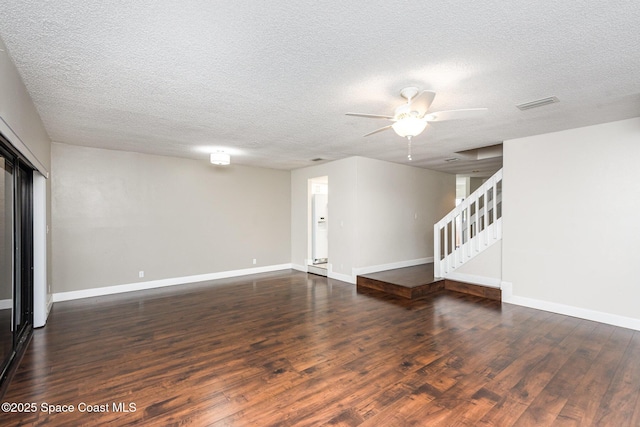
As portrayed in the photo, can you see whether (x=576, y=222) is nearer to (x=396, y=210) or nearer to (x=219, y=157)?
(x=396, y=210)

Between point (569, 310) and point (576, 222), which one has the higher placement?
point (576, 222)

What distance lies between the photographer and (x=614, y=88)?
2.83 metres

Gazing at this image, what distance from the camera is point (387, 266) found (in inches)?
262

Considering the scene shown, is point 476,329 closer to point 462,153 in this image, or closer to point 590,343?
point 590,343

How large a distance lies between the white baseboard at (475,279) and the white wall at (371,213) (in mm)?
1382

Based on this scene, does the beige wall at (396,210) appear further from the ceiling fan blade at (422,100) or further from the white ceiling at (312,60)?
the ceiling fan blade at (422,100)

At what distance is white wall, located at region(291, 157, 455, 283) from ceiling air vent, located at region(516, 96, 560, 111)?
3.20m

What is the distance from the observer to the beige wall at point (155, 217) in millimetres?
5090

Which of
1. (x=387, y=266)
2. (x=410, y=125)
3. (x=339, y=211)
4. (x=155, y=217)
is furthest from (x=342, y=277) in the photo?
(x=410, y=125)

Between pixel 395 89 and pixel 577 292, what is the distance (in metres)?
3.85

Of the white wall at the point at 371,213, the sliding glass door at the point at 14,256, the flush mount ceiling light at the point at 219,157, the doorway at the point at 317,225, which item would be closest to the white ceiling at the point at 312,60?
the sliding glass door at the point at 14,256

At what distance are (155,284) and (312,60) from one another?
5.40m

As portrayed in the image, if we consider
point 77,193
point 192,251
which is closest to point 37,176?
point 77,193

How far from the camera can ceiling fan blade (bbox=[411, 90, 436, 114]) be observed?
244 cm
